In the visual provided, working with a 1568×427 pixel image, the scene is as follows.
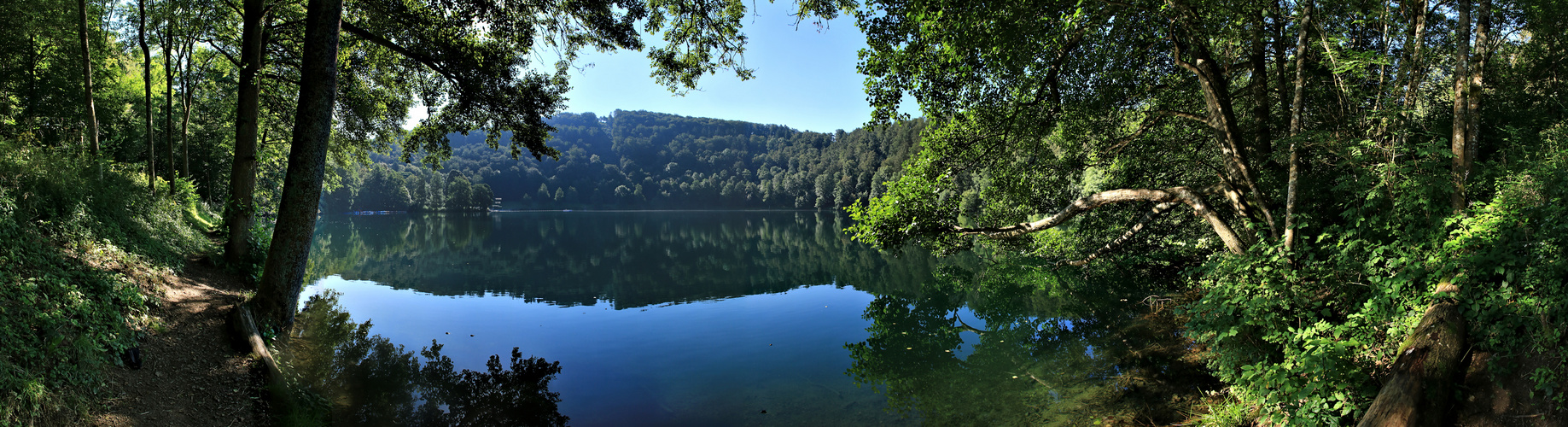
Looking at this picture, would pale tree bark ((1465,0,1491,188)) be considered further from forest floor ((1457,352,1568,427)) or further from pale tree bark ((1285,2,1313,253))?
forest floor ((1457,352,1568,427))

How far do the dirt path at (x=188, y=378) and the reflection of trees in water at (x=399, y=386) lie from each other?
1.36ft

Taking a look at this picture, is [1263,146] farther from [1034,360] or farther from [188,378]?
[188,378]

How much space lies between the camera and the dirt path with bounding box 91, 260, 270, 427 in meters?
4.14

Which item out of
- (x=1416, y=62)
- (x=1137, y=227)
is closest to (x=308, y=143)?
(x=1416, y=62)

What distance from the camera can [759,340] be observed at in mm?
9812

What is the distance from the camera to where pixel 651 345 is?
9.28 m

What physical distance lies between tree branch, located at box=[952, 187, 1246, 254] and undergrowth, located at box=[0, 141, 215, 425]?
864 cm

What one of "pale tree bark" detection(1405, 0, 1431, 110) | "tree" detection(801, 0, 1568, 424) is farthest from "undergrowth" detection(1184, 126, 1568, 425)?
"pale tree bark" detection(1405, 0, 1431, 110)

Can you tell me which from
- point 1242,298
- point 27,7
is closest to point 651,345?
point 1242,298

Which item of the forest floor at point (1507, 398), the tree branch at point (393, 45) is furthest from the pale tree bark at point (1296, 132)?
the tree branch at point (393, 45)

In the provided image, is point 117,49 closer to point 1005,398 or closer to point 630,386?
point 630,386

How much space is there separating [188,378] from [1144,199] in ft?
34.3

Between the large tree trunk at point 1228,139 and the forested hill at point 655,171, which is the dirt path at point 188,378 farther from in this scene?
the forested hill at point 655,171

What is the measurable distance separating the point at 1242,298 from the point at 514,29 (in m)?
9.95
